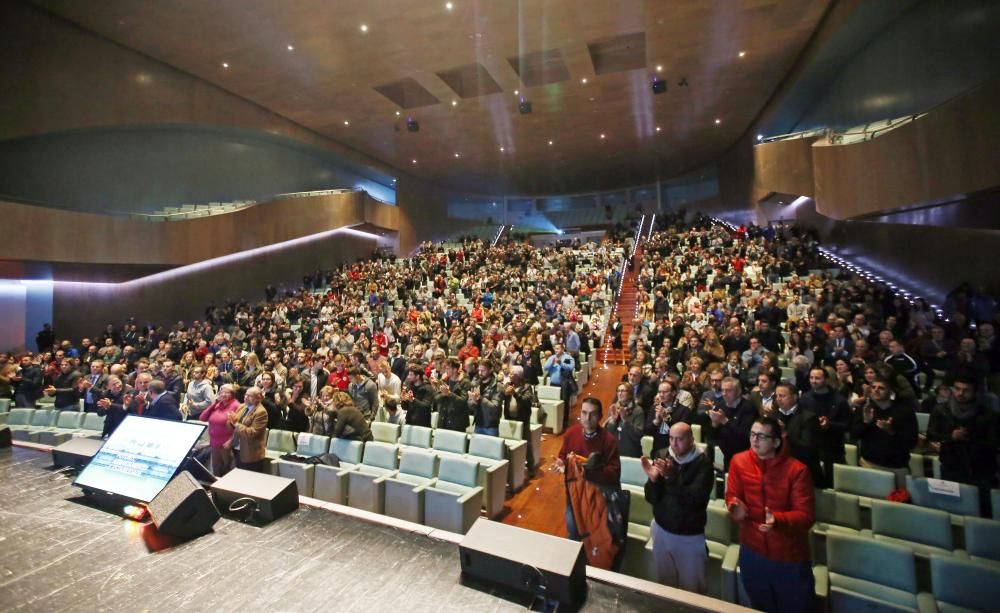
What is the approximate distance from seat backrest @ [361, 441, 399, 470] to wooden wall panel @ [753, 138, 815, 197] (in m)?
11.8

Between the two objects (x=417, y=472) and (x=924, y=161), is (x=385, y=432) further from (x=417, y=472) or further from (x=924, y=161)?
(x=924, y=161)

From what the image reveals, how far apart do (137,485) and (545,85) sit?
47.5 ft

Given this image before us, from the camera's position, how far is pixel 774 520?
2170 mm

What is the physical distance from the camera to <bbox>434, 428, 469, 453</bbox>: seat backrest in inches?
185

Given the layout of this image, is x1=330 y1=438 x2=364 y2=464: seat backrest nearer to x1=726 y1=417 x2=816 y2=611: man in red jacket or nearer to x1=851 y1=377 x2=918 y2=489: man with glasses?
x1=726 y1=417 x2=816 y2=611: man in red jacket

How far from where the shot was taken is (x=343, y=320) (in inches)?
453

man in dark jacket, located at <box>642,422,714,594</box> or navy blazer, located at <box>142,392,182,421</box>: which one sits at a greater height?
navy blazer, located at <box>142,392,182,421</box>

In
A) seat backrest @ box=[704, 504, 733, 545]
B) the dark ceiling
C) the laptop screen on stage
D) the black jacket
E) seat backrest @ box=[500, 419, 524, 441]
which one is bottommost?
seat backrest @ box=[704, 504, 733, 545]

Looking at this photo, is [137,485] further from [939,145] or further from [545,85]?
[545,85]

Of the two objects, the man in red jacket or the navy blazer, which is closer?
the man in red jacket

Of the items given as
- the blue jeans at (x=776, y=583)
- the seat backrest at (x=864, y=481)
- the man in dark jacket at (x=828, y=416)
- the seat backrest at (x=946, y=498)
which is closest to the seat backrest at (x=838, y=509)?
the seat backrest at (x=864, y=481)

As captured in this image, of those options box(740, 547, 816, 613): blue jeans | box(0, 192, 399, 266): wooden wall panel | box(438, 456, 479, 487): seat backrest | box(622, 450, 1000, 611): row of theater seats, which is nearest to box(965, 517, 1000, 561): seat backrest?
box(622, 450, 1000, 611): row of theater seats

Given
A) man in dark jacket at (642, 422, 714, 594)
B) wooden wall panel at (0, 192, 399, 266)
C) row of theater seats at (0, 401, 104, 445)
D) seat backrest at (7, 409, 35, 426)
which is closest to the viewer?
man in dark jacket at (642, 422, 714, 594)

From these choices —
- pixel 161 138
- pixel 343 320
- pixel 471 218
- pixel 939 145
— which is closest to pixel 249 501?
pixel 939 145
